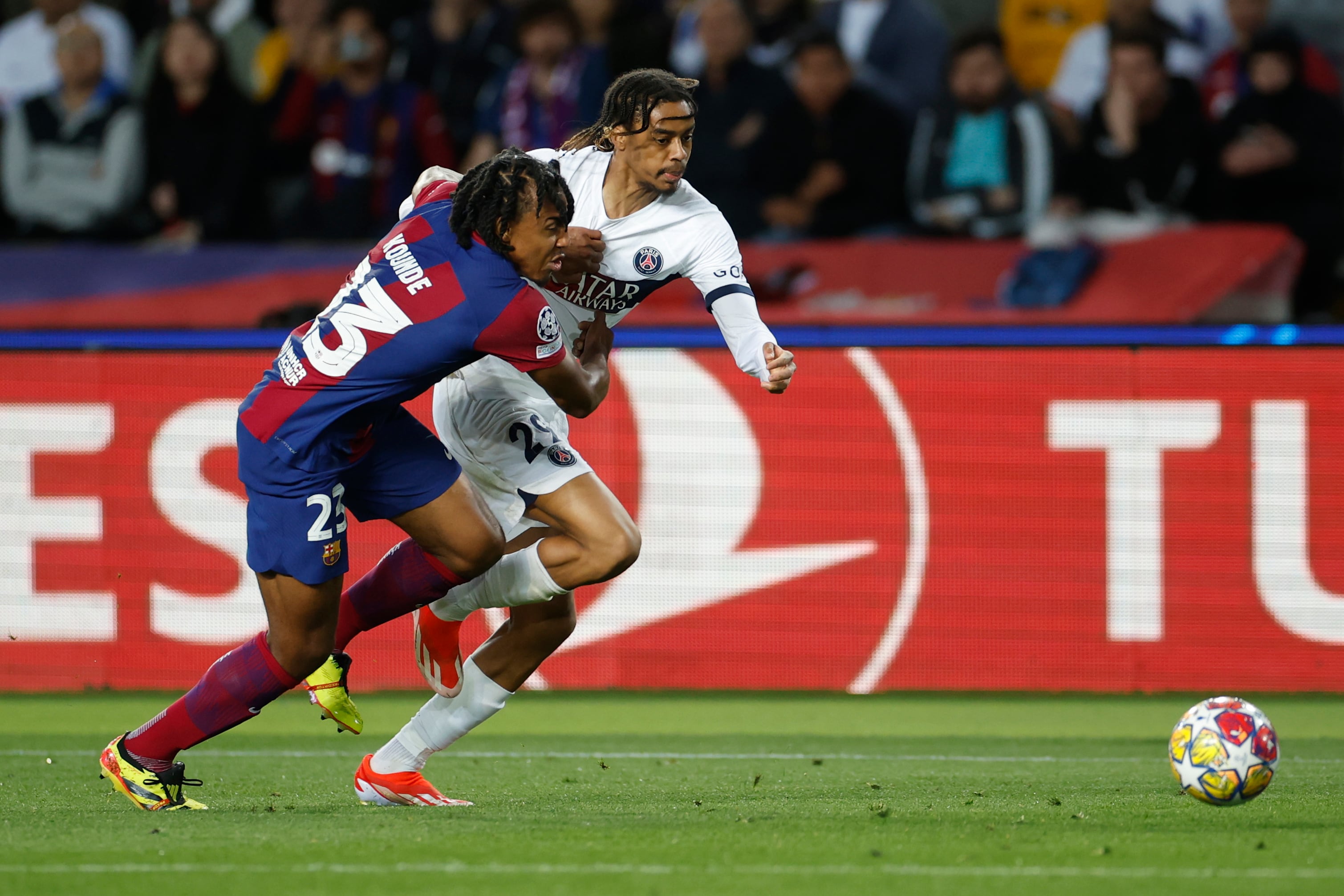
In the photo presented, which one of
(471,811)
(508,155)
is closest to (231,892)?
(471,811)

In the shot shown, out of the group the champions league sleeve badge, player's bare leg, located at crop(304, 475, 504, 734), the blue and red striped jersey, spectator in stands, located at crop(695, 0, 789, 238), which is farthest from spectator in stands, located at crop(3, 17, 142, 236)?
the champions league sleeve badge

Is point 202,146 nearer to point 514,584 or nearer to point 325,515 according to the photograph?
point 514,584

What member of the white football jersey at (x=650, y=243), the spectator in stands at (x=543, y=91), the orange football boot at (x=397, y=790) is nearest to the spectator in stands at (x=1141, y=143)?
the spectator in stands at (x=543, y=91)

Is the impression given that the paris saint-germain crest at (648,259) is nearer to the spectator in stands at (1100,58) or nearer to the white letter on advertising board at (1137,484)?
the white letter on advertising board at (1137,484)

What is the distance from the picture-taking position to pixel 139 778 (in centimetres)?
527

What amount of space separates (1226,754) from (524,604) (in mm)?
2299

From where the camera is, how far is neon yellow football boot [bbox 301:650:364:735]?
549 cm

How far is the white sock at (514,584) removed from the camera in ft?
18.2

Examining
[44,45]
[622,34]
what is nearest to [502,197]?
[622,34]

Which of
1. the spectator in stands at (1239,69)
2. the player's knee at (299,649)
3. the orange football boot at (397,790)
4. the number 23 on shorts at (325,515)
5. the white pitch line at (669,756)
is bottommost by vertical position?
the white pitch line at (669,756)

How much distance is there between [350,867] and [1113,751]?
4.15m

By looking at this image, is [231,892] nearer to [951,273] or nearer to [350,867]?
[350,867]

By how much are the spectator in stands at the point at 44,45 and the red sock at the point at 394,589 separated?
8.34m

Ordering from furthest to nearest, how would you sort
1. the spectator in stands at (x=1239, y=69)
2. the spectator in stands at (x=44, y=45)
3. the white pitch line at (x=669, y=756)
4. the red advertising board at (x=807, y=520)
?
the spectator in stands at (x=44, y=45), the spectator in stands at (x=1239, y=69), the red advertising board at (x=807, y=520), the white pitch line at (x=669, y=756)
